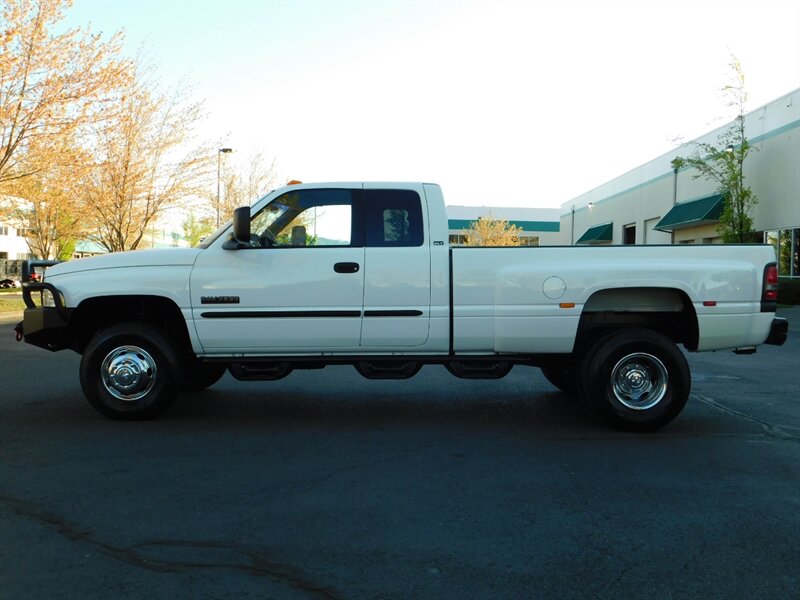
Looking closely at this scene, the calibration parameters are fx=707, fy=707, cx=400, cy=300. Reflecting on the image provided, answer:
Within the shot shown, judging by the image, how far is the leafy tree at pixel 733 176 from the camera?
26359mm

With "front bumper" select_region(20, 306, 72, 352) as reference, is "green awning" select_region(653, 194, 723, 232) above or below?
above

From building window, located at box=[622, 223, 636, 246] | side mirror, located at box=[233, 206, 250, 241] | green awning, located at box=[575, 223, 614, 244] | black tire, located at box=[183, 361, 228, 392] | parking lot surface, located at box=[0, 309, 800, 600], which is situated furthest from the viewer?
green awning, located at box=[575, 223, 614, 244]

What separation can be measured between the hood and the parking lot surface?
1.40 m

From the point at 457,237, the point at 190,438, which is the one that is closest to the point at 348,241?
the point at 190,438

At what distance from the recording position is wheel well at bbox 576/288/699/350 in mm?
6477

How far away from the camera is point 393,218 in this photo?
Result: 6.56m

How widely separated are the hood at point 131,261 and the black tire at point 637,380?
12.4ft

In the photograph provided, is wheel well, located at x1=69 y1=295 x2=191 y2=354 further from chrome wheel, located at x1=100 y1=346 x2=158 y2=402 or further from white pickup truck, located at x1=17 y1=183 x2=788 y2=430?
chrome wheel, located at x1=100 y1=346 x2=158 y2=402

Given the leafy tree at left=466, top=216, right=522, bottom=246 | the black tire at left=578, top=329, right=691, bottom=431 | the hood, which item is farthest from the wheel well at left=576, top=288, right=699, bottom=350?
the leafy tree at left=466, top=216, right=522, bottom=246

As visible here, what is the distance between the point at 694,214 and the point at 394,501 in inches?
1157

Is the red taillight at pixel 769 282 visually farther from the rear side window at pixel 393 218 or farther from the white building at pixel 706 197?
the white building at pixel 706 197

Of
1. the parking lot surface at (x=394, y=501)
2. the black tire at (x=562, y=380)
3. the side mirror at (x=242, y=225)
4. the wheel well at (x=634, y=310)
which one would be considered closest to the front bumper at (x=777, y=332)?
the wheel well at (x=634, y=310)

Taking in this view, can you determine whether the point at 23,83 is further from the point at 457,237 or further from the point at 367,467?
the point at 457,237

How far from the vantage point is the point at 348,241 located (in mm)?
6512
